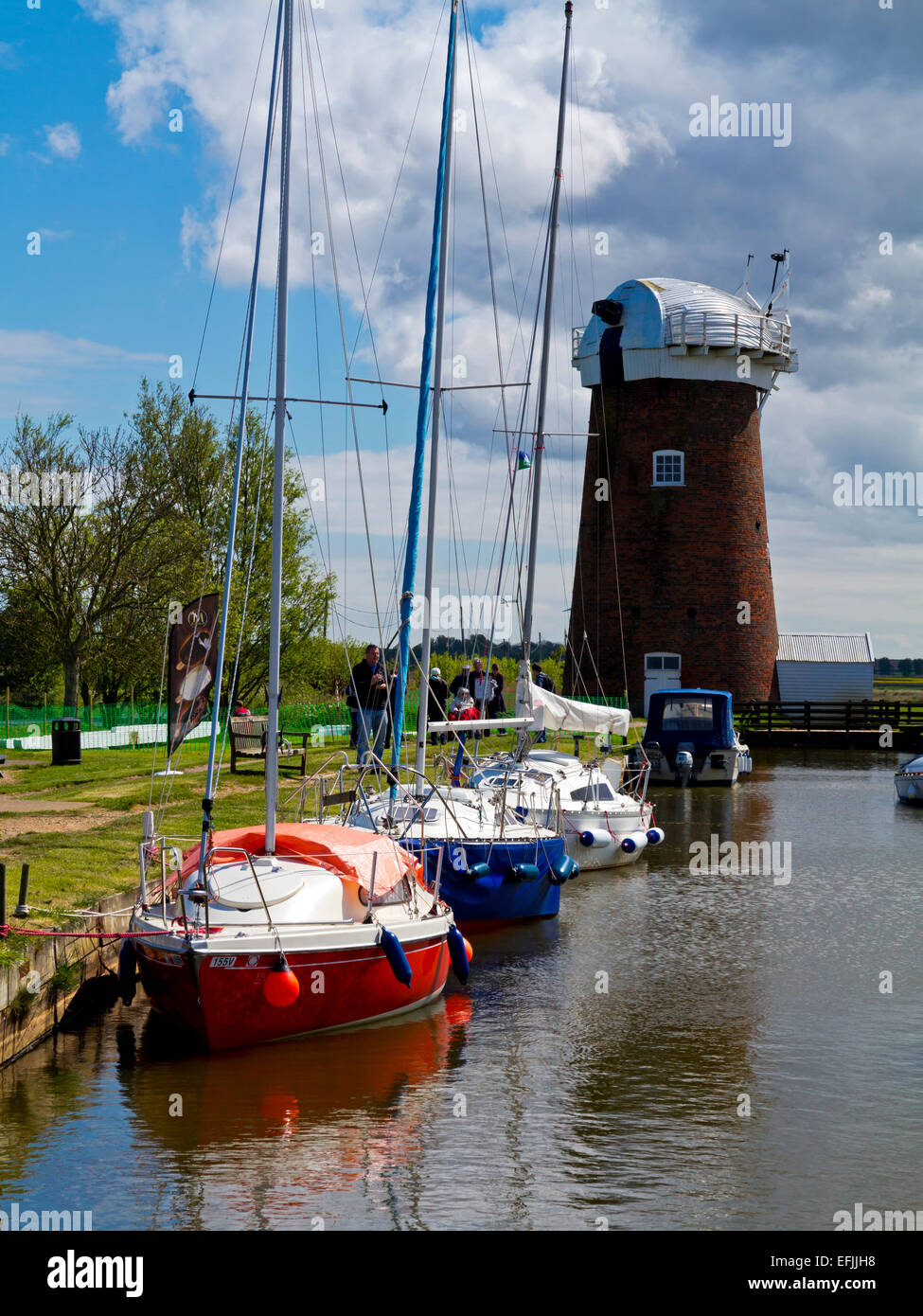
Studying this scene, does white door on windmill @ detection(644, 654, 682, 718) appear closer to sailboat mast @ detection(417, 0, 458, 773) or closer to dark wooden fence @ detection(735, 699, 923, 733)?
dark wooden fence @ detection(735, 699, 923, 733)

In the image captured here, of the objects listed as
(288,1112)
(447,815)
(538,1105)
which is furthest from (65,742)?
(538,1105)

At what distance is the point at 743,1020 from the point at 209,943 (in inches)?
235

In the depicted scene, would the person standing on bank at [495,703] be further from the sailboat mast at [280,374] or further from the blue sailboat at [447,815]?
the sailboat mast at [280,374]

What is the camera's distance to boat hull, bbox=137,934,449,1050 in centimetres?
1191

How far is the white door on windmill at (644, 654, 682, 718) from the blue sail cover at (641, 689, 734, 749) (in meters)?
12.4

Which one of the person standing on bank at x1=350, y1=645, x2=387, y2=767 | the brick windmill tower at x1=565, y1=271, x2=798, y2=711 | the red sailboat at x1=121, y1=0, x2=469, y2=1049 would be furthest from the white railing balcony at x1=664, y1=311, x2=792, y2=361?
the red sailboat at x1=121, y1=0, x2=469, y2=1049

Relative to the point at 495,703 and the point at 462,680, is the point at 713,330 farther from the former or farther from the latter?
the point at 462,680

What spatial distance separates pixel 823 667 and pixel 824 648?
1.40 metres

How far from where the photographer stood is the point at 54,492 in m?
42.0

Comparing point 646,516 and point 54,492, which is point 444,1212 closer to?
point 54,492

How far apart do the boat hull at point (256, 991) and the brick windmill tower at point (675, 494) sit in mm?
39261

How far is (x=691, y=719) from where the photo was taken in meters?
39.8

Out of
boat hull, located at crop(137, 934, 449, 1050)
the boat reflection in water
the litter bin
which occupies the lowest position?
the boat reflection in water
